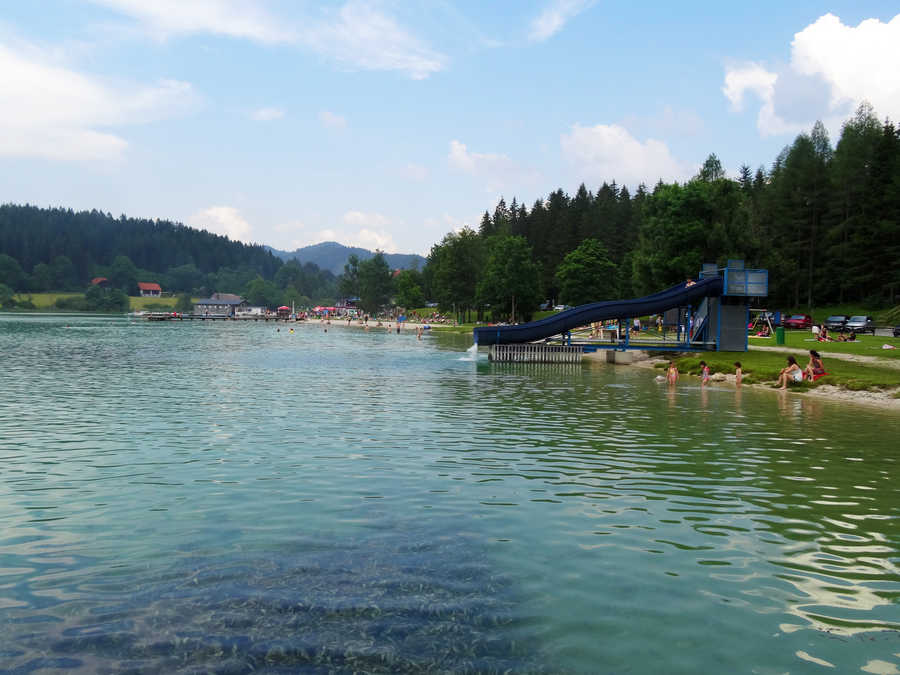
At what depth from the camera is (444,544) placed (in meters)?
11.3

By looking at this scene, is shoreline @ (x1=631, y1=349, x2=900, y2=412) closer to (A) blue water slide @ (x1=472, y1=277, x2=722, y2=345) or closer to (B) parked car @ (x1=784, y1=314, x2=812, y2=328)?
(A) blue water slide @ (x1=472, y1=277, x2=722, y2=345)

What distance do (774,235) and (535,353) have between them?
60.6 meters

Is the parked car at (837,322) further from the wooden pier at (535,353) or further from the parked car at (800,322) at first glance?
the wooden pier at (535,353)

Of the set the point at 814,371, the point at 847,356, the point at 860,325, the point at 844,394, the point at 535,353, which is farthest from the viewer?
the point at 860,325

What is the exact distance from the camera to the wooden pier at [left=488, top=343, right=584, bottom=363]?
58.0 meters

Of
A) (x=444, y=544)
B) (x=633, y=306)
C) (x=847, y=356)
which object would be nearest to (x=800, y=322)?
(x=633, y=306)

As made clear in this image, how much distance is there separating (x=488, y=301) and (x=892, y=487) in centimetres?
10461

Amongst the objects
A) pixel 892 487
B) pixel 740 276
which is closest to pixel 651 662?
pixel 892 487

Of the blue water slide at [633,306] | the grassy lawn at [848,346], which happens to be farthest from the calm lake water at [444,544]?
the blue water slide at [633,306]

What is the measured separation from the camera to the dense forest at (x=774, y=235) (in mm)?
80000

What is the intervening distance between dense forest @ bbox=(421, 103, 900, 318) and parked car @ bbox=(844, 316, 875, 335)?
13464 millimetres

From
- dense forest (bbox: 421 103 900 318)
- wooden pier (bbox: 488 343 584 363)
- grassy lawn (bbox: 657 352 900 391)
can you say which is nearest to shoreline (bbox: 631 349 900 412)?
grassy lawn (bbox: 657 352 900 391)

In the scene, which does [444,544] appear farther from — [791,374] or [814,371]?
[814,371]

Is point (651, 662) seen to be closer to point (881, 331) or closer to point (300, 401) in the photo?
point (300, 401)
